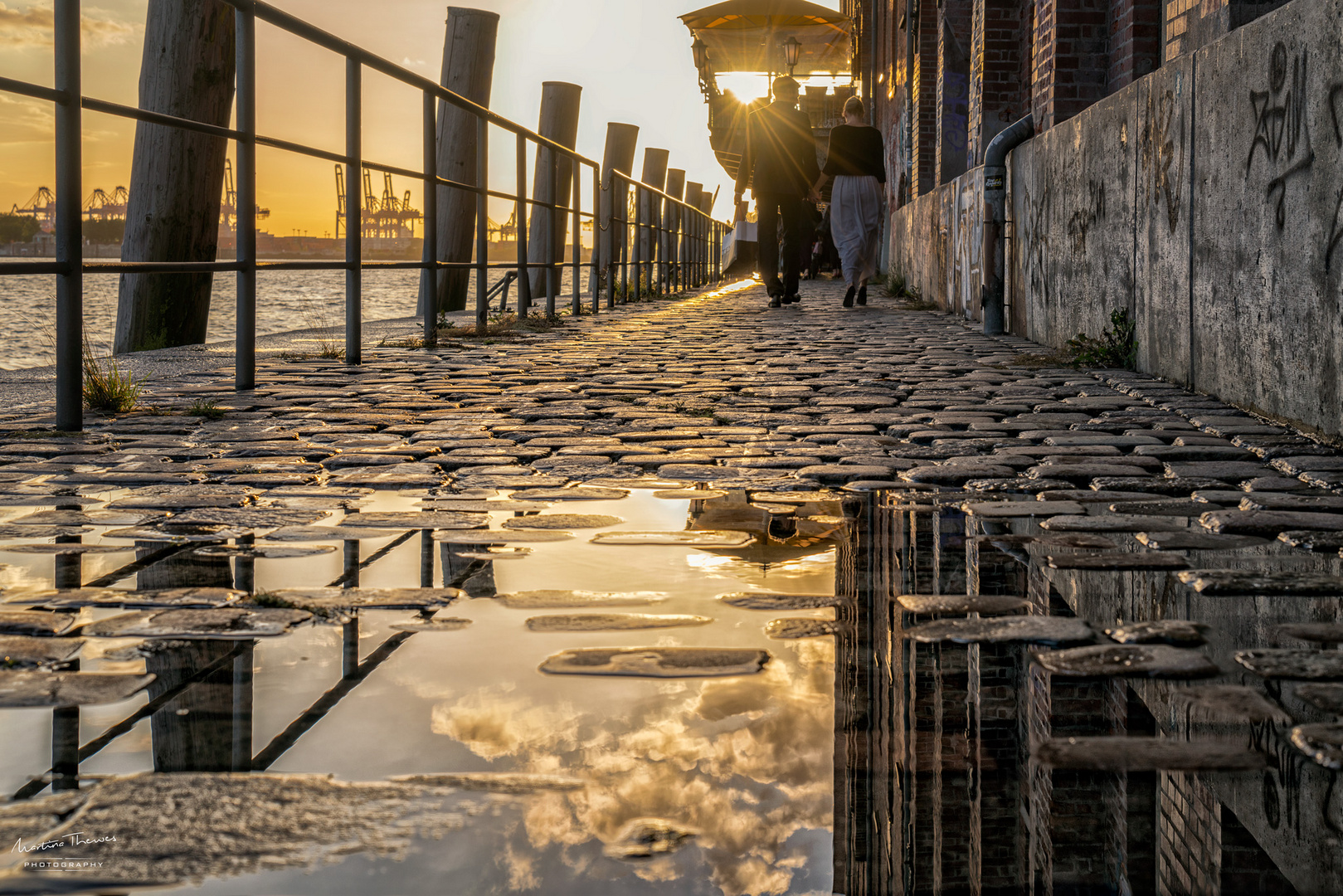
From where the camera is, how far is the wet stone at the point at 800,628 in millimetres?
1778

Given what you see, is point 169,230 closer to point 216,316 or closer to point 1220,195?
point 1220,195

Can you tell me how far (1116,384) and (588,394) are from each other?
6.78ft

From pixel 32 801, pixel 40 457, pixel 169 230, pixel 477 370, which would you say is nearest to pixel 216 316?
pixel 169 230

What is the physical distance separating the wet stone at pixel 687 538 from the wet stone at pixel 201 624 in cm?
72

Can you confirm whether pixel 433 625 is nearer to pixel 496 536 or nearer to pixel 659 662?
pixel 659 662

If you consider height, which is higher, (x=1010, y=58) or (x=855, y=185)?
(x=1010, y=58)

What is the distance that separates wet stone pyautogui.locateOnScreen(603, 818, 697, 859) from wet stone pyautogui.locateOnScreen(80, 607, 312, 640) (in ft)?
2.53

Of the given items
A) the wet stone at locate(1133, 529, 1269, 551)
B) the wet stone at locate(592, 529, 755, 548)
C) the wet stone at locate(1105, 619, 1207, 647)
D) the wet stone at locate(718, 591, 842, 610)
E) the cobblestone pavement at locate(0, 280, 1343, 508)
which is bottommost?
the wet stone at locate(1105, 619, 1207, 647)

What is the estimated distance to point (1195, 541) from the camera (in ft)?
7.79

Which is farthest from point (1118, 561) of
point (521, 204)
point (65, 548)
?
point (521, 204)

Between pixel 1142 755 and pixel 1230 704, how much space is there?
0.22 meters

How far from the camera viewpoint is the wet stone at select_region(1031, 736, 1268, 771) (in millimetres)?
1277

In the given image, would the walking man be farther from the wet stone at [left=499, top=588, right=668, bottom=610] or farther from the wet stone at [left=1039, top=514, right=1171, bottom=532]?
the wet stone at [left=499, top=588, right=668, bottom=610]

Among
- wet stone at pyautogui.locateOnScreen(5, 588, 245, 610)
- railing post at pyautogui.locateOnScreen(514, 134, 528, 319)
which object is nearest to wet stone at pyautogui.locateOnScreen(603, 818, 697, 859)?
wet stone at pyautogui.locateOnScreen(5, 588, 245, 610)
